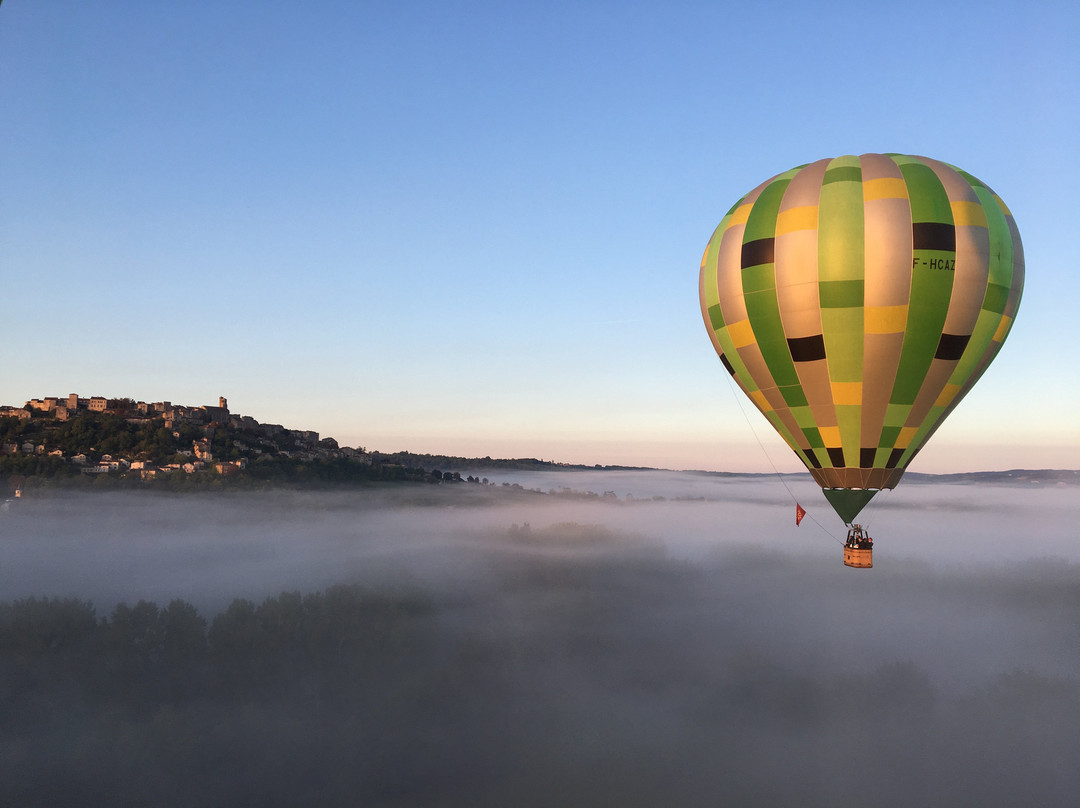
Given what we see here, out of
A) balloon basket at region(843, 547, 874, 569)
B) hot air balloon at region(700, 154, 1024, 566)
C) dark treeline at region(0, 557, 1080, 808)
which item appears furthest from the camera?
dark treeline at region(0, 557, 1080, 808)

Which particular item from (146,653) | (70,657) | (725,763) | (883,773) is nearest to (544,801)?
(725,763)

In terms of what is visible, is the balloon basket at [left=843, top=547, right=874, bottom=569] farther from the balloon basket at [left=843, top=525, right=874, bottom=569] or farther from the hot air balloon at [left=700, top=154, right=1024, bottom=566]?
the hot air balloon at [left=700, top=154, right=1024, bottom=566]

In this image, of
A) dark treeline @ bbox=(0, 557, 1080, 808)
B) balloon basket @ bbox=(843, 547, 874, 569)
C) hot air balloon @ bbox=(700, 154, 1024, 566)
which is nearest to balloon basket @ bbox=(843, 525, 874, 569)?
balloon basket @ bbox=(843, 547, 874, 569)

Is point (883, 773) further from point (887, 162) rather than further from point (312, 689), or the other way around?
point (887, 162)

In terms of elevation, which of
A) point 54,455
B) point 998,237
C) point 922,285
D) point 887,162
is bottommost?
point 54,455

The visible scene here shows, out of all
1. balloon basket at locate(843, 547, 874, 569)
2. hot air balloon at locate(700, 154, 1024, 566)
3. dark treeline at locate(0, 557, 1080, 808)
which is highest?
hot air balloon at locate(700, 154, 1024, 566)

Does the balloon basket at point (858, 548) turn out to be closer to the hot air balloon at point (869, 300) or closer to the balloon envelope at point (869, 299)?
the hot air balloon at point (869, 300)

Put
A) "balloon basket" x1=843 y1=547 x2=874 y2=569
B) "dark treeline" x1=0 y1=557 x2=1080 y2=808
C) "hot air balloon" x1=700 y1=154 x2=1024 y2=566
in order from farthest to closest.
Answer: "dark treeline" x1=0 y1=557 x2=1080 y2=808
"balloon basket" x1=843 y1=547 x2=874 y2=569
"hot air balloon" x1=700 y1=154 x2=1024 y2=566
